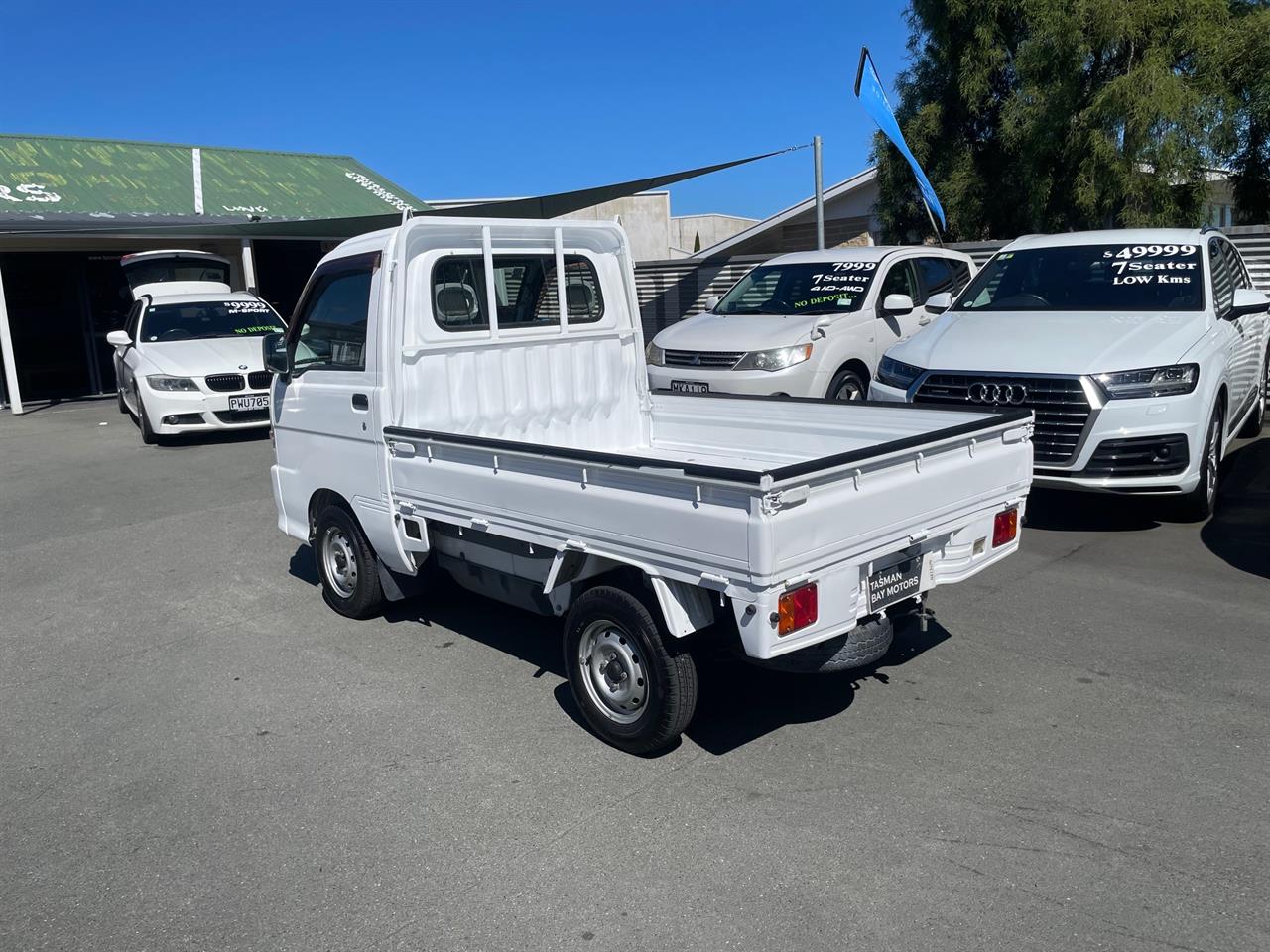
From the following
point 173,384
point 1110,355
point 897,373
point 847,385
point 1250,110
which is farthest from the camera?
point 1250,110

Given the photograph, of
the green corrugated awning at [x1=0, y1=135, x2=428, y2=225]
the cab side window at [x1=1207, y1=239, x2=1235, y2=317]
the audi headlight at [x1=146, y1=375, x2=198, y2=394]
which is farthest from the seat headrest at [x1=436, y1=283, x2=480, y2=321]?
the green corrugated awning at [x1=0, y1=135, x2=428, y2=225]

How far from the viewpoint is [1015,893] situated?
3375 mm

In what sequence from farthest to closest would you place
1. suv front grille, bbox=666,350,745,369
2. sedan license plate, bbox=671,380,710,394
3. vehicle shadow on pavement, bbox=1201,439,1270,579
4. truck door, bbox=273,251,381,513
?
1. sedan license plate, bbox=671,380,710,394
2. suv front grille, bbox=666,350,745,369
3. vehicle shadow on pavement, bbox=1201,439,1270,579
4. truck door, bbox=273,251,381,513

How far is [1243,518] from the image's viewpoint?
302 inches

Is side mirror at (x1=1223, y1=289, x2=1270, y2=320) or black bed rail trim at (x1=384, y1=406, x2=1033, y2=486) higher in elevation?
A: side mirror at (x1=1223, y1=289, x2=1270, y2=320)

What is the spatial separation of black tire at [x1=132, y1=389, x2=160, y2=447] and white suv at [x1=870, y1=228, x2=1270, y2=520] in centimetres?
953

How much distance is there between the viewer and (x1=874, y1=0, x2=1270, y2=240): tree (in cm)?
1441

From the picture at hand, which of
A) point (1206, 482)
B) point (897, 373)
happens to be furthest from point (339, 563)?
point (1206, 482)

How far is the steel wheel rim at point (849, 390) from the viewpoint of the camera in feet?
35.0

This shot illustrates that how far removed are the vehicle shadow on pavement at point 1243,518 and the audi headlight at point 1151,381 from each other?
3.52 feet

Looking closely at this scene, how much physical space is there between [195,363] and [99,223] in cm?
565

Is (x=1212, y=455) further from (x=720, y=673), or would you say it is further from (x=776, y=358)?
(x=720, y=673)

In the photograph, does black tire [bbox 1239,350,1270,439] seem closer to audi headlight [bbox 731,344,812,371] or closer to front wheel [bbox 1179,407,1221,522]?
front wheel [bbox 1179,407,1221,522]

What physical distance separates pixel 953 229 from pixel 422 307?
576 inches
